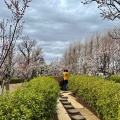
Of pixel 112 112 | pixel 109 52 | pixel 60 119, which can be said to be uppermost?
pixel 109 52

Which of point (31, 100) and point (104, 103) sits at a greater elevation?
point (31, 100)

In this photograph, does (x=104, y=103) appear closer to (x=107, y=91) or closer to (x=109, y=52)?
(x=107, y=91)

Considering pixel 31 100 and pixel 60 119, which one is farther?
pixel 60 119

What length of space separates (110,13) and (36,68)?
37.6 meters

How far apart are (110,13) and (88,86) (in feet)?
11.4

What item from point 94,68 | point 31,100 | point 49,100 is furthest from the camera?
point 94,68

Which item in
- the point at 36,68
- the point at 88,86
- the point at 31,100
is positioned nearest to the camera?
the point at 31,100

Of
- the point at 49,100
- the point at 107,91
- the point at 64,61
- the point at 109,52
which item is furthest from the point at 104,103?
the point at 64,61

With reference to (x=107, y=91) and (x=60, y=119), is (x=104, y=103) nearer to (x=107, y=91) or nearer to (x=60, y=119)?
(x=107, y=91)

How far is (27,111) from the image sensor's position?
10.7ft

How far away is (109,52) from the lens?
120 ft

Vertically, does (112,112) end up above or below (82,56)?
below

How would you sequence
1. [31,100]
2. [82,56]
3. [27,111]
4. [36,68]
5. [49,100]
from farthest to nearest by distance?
[82,56] → [36,68] → [49,100] → [31,100] → [27,111]

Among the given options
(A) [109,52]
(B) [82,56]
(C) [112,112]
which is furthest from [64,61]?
(C) [112,112]
